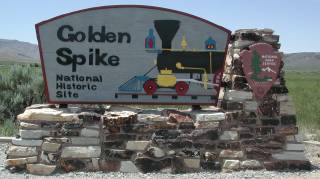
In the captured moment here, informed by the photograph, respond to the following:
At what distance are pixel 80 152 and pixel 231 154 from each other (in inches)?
90.3

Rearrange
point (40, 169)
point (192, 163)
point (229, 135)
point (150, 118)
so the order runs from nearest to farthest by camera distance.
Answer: point (40, 169) → point (150, 118) → point (192, 163) → point (229, 135)

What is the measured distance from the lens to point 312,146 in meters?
9.77

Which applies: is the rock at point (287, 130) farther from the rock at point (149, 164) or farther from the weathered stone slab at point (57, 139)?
the weathered stone slab at point (57, 139)

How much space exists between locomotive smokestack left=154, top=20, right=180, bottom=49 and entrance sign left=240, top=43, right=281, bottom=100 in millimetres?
1127

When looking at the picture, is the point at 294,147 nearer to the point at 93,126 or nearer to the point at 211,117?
the point at 211,117

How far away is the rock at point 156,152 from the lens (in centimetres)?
743

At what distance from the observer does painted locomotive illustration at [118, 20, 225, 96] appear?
25.4ft

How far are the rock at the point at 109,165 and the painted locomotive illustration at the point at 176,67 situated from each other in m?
1.13

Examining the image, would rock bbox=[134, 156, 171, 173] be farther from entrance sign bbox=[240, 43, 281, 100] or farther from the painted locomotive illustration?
entrance sign bbox=[240, 43, 281, 100]

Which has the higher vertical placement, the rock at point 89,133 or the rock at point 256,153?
the rock at point 89,133

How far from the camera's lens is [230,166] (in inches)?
300

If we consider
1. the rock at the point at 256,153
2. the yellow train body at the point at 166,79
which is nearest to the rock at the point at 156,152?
the yellow train body at the point at 166,79

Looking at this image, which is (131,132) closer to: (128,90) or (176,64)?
(128,90)

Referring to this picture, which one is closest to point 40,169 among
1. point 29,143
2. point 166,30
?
point 29,143
